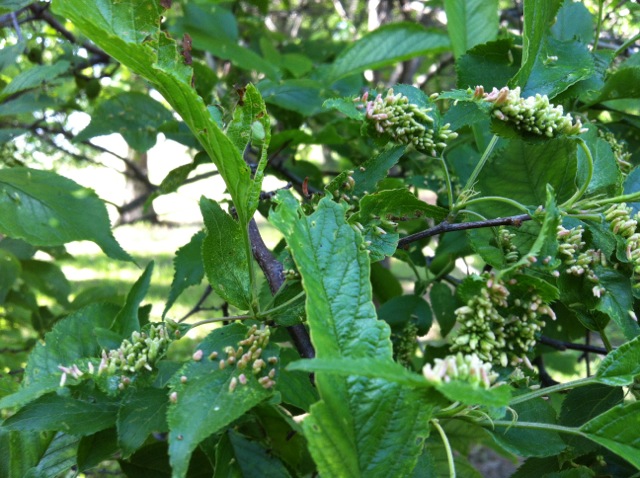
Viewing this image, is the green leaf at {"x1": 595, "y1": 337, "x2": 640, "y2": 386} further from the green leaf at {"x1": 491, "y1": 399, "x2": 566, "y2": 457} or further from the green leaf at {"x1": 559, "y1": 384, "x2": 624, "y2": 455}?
the green leaf at {"x1": 559, "y1": 384, "x2": 624, "y2": 455}

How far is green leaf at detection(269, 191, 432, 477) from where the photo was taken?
695 mm

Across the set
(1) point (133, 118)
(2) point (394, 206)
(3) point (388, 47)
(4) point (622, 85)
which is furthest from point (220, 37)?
(2) point (394, 206)

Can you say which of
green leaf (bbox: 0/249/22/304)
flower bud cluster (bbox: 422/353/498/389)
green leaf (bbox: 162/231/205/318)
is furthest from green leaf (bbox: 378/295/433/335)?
green leaf (bbox: 0/249/22/304)

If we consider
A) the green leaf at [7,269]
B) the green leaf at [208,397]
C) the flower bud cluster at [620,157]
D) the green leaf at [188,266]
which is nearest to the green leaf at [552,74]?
the flower bud cluster at [620,157]

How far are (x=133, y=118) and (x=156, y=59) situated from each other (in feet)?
4.64

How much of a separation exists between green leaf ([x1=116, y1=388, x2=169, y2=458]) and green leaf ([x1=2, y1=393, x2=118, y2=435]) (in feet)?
0.20

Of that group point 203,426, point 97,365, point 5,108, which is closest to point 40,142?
point 5,108

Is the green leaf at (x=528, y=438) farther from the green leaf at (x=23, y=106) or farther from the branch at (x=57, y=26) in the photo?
the branch at (x=57, y=26)

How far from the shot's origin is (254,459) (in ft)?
2.94

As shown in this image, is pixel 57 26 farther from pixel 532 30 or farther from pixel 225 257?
pixel 532 30

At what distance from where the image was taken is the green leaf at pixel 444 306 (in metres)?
1.70

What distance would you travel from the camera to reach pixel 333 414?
2.32ft

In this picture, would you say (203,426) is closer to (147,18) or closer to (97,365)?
(97,365)

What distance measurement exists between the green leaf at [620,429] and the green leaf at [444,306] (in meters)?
0.93
